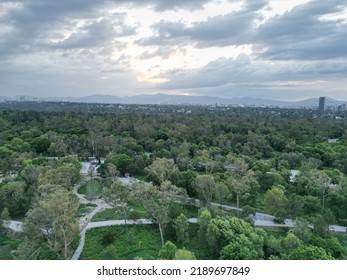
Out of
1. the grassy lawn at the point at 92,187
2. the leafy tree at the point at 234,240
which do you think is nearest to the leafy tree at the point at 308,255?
the leafy tree at the point at 234,240

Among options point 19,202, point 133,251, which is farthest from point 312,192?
point 19,202

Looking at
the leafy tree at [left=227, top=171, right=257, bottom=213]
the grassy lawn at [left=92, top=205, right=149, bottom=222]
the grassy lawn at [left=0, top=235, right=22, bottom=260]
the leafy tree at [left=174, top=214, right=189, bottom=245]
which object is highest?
the leafy tree at [left=227, top=171, right=257, bottom=213]

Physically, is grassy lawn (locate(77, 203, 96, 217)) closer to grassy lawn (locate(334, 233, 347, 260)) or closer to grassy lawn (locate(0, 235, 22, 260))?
grassy lawn (locate(0, 235, 22, 260))

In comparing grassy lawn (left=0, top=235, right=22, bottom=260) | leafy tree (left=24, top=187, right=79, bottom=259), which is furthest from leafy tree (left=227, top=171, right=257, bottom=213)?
grassy lawn (left=0, top=235, right=22, bottom=260)

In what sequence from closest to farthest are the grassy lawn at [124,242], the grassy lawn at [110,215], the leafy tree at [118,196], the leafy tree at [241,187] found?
1. the grassy lawn at [124,242]
2. the leafy tree at [118,196]
3. the grassy lawn at [110,215]
4. the leafy tree at [241,187]

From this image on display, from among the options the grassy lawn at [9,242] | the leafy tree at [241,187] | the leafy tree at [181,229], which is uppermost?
the leafy tree at [241,187]

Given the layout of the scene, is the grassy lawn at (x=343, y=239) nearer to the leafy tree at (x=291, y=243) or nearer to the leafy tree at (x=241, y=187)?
the leafy tree at (x=291, y=243)

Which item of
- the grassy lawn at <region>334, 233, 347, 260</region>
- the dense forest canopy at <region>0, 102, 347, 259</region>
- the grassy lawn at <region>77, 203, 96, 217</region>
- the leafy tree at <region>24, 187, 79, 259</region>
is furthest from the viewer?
the grassy lawn at <region>77, 203, 96, 217</region>

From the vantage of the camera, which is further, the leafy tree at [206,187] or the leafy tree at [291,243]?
the leafy tree at [206,187]
